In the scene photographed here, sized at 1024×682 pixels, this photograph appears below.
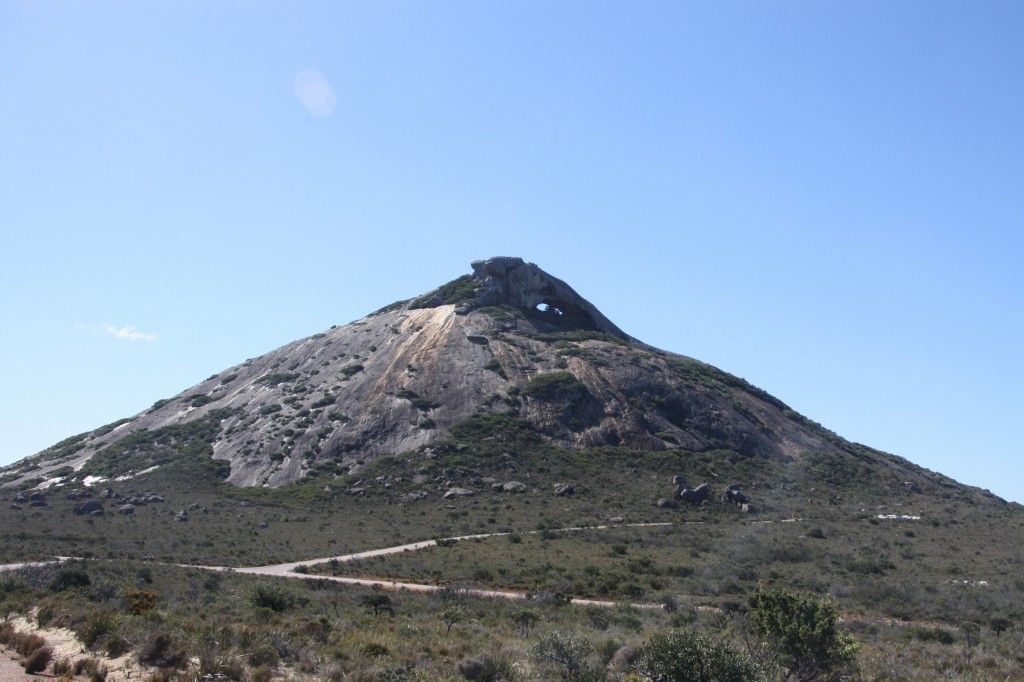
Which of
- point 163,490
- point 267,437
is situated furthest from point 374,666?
point 267,437

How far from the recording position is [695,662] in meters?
13.7

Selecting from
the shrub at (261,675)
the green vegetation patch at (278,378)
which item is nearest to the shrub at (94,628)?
the shrub at (261,675)

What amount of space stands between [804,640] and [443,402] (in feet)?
200

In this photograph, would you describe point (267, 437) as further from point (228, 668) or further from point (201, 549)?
point (228, 668)

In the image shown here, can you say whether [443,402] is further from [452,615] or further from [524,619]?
[524,619]

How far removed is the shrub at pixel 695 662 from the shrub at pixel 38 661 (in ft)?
39.3

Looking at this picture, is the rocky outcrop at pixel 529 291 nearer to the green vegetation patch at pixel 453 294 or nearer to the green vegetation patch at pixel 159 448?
the green vegetation patch at pixel 453 294

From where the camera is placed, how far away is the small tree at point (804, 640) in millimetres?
15336

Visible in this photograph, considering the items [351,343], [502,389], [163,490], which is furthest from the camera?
[351,343]

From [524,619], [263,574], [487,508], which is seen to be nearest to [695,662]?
[524,619]

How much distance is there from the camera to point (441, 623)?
21.1 m

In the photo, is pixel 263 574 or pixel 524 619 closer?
pixel 524 619

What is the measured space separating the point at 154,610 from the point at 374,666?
810cm

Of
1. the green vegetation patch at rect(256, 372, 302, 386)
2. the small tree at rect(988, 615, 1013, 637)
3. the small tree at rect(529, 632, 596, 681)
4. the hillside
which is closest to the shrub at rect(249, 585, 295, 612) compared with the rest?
the hillside
